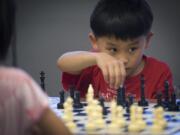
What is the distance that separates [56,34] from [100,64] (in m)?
1.91

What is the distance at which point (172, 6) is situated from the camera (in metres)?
3.21

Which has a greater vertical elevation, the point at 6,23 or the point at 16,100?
the point at 6,23

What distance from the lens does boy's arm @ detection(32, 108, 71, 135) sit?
0.81 metres

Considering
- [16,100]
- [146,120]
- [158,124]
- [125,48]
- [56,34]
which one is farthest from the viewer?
[56,34]

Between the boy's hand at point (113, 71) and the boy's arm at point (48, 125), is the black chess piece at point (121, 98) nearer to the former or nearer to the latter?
the boy's hand at point (113, 71)

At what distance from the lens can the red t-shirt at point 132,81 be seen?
5.97ft

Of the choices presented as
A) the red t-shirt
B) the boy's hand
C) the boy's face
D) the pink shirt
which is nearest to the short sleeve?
the pink shirt

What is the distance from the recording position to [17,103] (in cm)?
79

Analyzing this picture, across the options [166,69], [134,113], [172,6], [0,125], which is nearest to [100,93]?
[166,69]

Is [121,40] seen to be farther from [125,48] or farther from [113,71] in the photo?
[113,71]

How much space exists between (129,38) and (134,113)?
0.54 metres

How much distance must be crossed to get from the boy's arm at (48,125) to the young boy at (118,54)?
0.71m

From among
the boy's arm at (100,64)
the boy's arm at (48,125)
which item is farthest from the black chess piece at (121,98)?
the boy's arm at (48,125)

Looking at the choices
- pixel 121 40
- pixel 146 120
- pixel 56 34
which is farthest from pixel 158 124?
pixel 56 34
